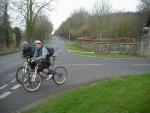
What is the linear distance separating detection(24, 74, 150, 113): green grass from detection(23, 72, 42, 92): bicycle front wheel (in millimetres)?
1921

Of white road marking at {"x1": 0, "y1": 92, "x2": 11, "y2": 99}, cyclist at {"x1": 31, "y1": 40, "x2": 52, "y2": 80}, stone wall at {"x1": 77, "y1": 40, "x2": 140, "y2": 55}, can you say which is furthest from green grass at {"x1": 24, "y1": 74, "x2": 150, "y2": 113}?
stone wall at {"x1": 77, "y1": 40, "x2": 140, "y2": 55}

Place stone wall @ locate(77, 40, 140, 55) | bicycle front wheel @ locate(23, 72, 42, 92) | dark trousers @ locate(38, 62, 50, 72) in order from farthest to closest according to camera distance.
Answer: stone wall @ locate(77, 40, 140, 55)
dark trousers @ locate(38, 62, 50, 72)
bicycle front wheel @ locate(23, 72, 42, 92)

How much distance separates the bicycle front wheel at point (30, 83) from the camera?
31.1 ft

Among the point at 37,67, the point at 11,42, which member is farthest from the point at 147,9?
the point at 37,67

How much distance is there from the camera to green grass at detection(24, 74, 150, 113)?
20.8ft

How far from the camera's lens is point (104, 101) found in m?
7.11

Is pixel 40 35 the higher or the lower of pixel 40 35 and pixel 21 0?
the lower

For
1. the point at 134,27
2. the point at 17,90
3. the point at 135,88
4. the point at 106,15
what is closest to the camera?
the point at 135,88

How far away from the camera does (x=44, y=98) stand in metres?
8.26

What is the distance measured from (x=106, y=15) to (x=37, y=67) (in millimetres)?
53878

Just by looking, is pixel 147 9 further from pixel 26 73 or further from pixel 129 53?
pixel 26 73

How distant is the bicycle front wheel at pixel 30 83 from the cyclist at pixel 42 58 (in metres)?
0.47

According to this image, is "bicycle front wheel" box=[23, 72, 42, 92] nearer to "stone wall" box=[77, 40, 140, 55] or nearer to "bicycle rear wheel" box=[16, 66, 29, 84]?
"bicycle rear wheel" box=[16, 66, 29, 84]

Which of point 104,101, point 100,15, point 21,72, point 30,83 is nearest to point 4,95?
point 30,83
